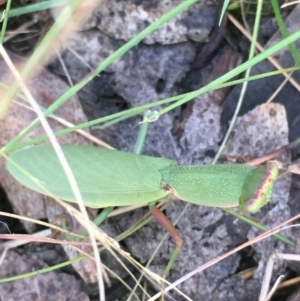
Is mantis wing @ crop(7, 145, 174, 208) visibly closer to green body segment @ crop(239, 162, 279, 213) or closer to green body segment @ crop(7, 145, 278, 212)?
green body segment @ crop(7, 145, 278, 212)

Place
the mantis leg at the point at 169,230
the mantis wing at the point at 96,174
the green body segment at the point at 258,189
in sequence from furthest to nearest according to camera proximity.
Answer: the mantis leg at the point at 169,230
the mantis wing at the point at 96,174
the green body segment at the point at 258,189

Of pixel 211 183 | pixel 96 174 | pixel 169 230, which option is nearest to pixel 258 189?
pixel 211 183

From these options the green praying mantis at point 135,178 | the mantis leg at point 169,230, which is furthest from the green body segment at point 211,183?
the mantis leg at point 169,230

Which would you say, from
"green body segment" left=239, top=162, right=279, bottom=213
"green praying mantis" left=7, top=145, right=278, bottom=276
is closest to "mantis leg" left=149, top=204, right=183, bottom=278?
"green praying mantis" left=7, top=145, right=278, bottom=276

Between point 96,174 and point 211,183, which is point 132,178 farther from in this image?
point 211,183

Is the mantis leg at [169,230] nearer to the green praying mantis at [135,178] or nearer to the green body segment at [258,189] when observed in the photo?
the green praying mantis at [135,178]

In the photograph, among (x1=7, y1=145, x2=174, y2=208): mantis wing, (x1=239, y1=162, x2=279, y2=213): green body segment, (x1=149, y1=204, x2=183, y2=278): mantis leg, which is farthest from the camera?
(x1=149, y1=204, x2=183, y2=278): mantis leg

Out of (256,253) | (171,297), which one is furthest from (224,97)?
(171,297)
